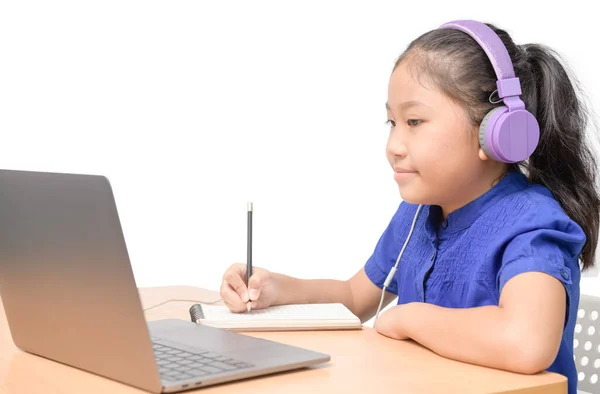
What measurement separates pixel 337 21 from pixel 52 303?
7.67ft

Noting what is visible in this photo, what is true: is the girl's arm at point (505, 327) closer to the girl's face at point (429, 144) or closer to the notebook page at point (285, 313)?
the notebook page at point (285, 313)

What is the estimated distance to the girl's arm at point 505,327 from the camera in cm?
97

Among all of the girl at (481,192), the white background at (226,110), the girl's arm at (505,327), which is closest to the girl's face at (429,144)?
the girl at (481,192)

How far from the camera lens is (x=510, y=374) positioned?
95 cm

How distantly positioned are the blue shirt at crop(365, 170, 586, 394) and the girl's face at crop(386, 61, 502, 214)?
0.07 meters

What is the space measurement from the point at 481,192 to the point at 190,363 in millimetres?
615

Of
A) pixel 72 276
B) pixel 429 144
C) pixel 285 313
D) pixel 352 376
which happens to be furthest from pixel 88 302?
pixel 429 144

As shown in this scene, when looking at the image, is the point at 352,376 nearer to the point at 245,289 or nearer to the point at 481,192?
the point at 245,289

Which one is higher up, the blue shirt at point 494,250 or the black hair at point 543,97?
the black hair at point 543,97

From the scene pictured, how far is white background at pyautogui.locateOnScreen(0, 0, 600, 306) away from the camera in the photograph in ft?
9.10

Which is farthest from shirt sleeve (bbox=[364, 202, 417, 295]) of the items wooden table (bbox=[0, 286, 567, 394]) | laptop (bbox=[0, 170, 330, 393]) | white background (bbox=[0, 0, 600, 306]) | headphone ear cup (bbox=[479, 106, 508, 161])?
white background (bbox=[0, 0, 600, 306])

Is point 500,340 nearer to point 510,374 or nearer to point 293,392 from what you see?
point 510,374

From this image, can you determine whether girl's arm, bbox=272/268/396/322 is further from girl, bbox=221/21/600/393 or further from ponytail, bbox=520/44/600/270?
ponytail, bbox=520/44/600/270

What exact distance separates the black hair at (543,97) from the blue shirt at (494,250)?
0.17ft
